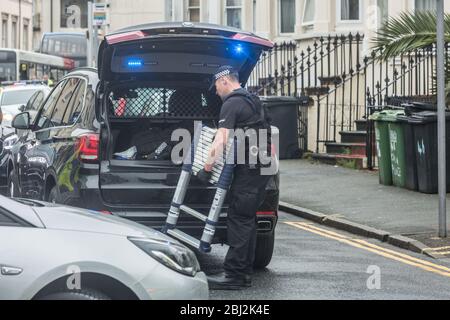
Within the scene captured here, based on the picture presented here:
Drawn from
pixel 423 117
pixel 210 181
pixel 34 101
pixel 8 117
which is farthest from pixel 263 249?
pixel 8 117

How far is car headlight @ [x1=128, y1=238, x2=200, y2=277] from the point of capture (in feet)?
19.8

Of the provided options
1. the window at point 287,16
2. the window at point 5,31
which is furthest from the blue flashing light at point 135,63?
the window at point 5,31

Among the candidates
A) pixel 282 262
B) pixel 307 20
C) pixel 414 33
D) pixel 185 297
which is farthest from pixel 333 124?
pixel 185 297

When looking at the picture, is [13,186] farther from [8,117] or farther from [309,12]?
[309,12]

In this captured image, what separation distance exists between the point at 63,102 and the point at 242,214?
2.79 m

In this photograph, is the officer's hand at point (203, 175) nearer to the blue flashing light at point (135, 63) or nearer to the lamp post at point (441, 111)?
the blue flashing light at point (135, 63)

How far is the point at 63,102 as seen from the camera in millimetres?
10406

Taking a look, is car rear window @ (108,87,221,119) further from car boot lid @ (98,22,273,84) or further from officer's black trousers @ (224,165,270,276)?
officer's black trousers @ (224,165,270,276)

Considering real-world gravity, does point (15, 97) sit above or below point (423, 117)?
above

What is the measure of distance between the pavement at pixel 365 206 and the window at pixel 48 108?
4.01m

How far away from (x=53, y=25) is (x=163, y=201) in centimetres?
6851

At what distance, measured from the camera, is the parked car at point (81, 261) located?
5.62 meters

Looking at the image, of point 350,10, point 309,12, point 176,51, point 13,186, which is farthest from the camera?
point 309,12

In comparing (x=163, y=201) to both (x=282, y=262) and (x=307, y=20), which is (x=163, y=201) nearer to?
(x=282, y=262)
